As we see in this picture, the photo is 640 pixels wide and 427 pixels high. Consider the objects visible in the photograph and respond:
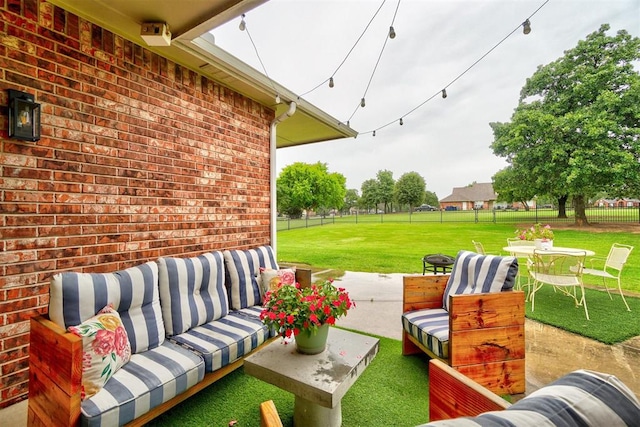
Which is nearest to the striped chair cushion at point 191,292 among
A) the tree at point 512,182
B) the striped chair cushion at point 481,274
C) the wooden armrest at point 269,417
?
the wooden armrest at point 269,417

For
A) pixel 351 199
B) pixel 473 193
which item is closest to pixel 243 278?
pixel 473 193

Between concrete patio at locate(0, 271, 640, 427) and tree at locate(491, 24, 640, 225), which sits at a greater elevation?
tree at locate(491, 24, 640, 225)

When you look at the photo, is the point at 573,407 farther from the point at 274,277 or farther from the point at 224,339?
the point at 274,277

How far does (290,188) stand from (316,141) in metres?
21.7

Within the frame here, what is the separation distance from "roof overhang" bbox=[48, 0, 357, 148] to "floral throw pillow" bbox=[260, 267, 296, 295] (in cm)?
214

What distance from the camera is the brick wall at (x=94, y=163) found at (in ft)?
6.01

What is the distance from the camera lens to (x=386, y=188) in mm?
45781

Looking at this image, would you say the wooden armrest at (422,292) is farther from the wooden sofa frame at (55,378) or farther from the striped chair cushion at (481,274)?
the wooden sofa frame at (55,378)

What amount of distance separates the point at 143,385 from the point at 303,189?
25.6 meters

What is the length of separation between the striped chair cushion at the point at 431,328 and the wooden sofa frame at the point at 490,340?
0.06 metres

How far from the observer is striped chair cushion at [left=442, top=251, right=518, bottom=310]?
7.59 ft

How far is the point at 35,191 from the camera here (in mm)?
1916

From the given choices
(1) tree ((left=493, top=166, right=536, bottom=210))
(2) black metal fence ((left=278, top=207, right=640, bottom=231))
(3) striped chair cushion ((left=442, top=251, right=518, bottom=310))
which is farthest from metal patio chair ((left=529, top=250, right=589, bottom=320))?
(2) black metal fence ((left=278, top=207, right=640, bottom=231))

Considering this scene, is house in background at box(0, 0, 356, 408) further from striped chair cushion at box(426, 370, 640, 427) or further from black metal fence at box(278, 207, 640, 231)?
black metal fence at box(278, 207, 640, 231)
